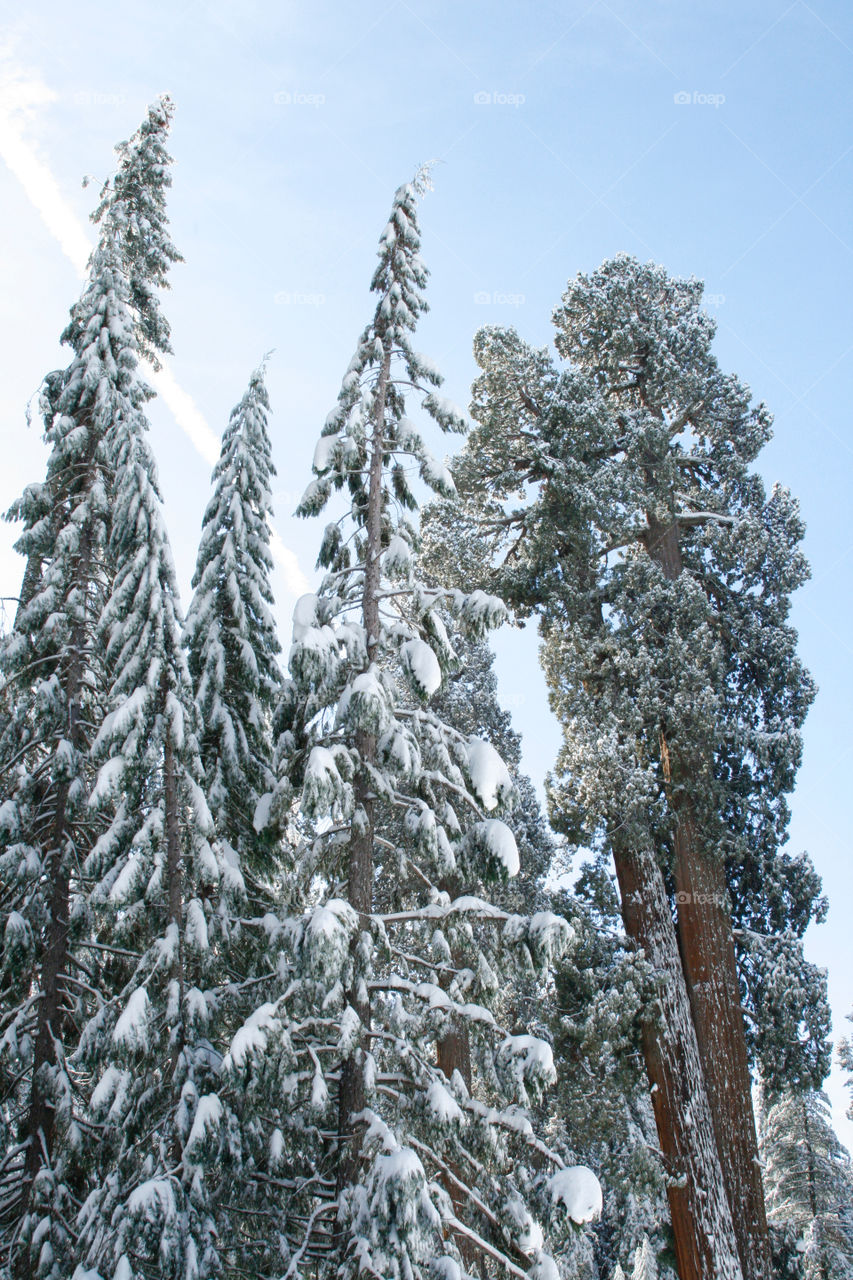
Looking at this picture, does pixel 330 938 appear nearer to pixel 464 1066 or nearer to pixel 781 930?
pixel 464 1066

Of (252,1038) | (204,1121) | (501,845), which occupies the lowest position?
(204,1121)

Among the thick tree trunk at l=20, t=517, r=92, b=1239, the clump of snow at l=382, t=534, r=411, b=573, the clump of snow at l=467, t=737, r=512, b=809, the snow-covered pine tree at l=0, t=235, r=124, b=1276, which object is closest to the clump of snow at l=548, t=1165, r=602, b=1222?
the clump of snow at l=467, t=737, r=512, b=809

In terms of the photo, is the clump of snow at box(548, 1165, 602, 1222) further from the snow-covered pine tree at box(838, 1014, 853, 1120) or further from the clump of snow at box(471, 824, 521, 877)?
the snow-covered pine tree at box(838, 1014, 853, 1120)

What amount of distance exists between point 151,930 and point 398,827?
5.89m

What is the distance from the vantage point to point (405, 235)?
963 centimetres

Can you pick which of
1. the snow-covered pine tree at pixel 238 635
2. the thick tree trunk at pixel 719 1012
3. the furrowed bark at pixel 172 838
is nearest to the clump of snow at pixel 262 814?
the furrowed bark at pixel 172 838

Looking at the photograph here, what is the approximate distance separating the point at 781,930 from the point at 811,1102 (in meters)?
11.0

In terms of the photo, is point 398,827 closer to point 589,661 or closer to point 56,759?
point 589,661

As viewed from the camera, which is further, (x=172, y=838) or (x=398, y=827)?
(x=398, y=827)

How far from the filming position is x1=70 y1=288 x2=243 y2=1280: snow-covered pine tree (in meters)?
6.48

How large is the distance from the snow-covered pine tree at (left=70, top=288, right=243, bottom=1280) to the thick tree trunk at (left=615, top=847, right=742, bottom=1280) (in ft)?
19.7

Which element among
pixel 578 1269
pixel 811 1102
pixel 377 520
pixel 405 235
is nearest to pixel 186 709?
pixel 377 520

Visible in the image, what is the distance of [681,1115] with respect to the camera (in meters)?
10.9

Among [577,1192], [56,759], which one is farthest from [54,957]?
[577,1192]
